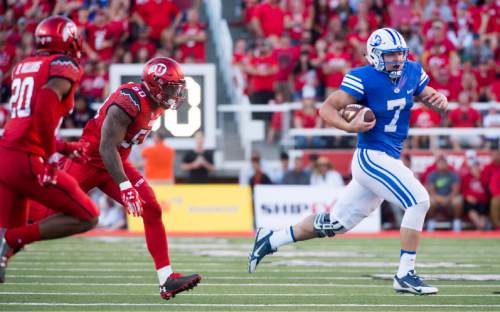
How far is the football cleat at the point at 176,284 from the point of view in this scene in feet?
22.9

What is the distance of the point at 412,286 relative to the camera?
738cm

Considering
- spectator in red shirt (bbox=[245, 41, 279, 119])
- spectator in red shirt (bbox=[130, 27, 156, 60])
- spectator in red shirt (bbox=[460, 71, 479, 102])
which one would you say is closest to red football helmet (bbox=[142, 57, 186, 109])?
spectator in red shirt (bbox=[245, 41, 279, 119])

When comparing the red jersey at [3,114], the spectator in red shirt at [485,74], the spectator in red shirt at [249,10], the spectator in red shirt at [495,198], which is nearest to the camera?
the spectator in red shirt at [495,198]

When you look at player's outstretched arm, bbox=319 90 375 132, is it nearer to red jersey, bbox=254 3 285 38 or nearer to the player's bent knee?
the player's bent knee

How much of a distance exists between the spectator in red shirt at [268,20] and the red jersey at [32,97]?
11017mm

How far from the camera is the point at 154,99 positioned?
24.0 feet

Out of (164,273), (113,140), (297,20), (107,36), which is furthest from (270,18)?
(164,273)

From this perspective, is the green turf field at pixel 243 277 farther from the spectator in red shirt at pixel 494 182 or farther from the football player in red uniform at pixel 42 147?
the spectator in red shirt at pixel 494 182

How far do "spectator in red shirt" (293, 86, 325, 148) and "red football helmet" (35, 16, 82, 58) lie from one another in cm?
911

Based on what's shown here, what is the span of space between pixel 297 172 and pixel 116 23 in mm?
→ 4144

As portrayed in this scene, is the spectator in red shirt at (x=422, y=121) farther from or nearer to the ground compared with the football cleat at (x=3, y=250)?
nearer to the ground

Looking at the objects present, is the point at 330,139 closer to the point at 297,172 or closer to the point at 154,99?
the point at 297,172

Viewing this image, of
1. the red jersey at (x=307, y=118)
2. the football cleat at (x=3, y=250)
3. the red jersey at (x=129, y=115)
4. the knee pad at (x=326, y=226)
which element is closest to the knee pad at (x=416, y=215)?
the knee pad at (x=326, y=226)

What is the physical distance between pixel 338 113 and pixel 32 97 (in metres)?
2.24
